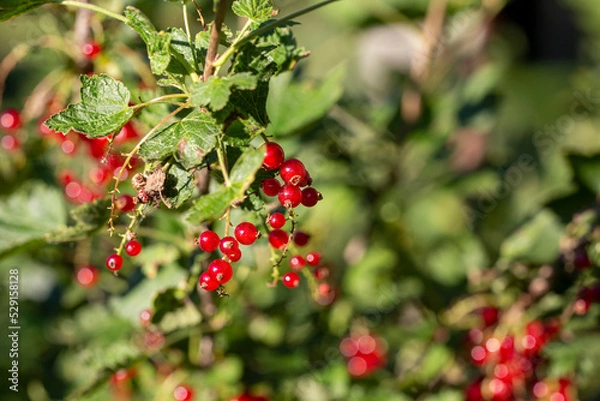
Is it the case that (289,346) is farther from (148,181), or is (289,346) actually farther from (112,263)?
(148,181)

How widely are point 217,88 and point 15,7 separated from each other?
274 millimetres

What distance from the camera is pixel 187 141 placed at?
678 millimetres

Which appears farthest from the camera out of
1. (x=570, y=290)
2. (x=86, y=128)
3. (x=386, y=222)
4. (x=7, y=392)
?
(x=386, y=222)

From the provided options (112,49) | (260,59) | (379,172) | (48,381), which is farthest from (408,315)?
(260,59)

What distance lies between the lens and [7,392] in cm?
149

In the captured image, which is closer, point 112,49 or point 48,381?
point 112,49

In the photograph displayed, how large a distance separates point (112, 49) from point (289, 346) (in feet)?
2.29

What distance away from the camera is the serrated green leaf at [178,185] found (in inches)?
27.9

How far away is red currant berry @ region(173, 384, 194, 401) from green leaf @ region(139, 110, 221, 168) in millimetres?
657

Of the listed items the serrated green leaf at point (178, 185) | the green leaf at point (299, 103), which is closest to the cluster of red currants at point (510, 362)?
the green leaf at point (299, 103)

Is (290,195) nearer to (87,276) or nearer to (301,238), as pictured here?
(301,238)

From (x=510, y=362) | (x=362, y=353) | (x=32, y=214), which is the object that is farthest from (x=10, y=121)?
(x=510, y=362)

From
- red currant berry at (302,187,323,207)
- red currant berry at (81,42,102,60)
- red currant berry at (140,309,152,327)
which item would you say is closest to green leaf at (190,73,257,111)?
red currant berry at (302,187,323,207)

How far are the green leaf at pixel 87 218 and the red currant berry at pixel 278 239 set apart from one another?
0.26 m
